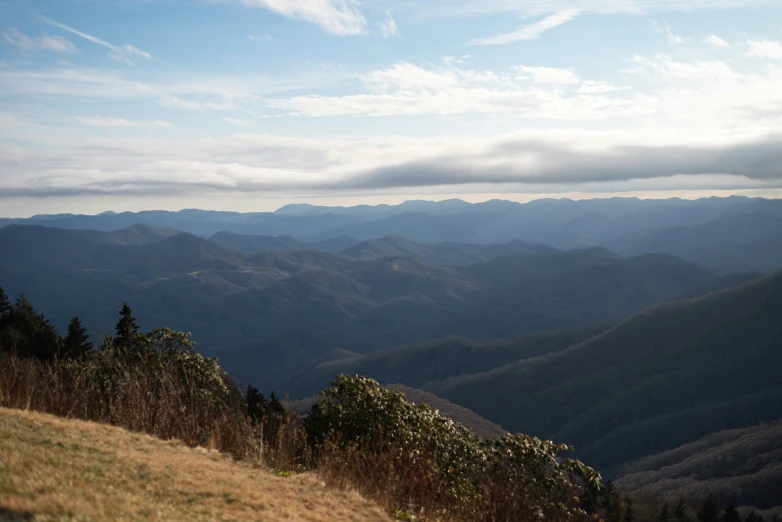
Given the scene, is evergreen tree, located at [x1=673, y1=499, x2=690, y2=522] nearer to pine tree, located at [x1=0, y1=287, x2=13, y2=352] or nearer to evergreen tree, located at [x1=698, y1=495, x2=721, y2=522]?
evergreen tree, located at [x1=698, y1=495, x2=721, y2=522]

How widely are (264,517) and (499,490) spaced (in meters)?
6.01

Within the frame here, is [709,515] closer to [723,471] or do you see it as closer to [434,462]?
[434,462]

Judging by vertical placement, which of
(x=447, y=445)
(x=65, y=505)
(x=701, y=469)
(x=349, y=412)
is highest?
(x=65, y=505)

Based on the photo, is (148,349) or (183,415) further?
(148,349)

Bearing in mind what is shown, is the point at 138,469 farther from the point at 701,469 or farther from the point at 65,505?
the point at 701,469

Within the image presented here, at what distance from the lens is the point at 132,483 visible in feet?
28.8

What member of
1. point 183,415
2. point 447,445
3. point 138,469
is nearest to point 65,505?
point 138,469

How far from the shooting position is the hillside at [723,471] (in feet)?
440

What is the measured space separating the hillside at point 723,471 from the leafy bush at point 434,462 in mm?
129741

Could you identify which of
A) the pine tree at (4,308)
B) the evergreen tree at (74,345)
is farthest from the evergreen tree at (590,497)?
the pine tree at (4,308)

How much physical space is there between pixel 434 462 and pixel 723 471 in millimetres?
176157

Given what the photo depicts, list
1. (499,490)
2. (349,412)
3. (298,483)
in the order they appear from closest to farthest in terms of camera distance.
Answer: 1. (298,483)
2. (499,490)
3. (349,412)

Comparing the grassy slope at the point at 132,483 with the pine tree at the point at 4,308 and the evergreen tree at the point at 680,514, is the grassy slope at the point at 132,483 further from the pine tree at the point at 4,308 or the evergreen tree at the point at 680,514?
the evergreen tree at the point at 680,514

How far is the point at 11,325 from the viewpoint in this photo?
137ft
